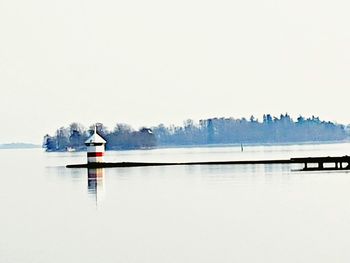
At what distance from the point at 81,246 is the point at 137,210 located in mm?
13121

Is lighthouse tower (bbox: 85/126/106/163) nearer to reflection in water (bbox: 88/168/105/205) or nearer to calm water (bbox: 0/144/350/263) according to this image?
reflection in water (bbox: 88/168/105/205)

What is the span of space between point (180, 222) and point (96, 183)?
30917mm

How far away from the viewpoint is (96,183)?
67500 mm

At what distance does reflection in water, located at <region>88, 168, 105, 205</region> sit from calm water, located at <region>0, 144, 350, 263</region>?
0.45 ft

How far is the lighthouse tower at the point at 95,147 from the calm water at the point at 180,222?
14782 mm

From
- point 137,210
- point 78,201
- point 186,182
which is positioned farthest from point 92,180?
Result: point 137,210

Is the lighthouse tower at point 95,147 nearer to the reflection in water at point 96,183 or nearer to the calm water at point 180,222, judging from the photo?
the reflection in water at point 96,183

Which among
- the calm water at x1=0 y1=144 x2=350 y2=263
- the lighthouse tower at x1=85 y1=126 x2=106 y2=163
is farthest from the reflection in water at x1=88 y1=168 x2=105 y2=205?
the lighthouse tower at x1=85 y1=126 x2=106 y2=163

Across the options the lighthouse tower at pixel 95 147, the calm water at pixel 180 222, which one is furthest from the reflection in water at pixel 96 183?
the lighthouse tower at pixel 95 147

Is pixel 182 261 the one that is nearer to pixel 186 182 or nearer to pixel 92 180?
pixel 186 182

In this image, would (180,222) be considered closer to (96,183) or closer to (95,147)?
(96,183)

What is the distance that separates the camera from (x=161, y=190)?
2254 inches

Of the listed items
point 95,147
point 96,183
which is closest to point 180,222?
point 96,183

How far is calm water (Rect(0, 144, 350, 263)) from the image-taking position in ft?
93.4
